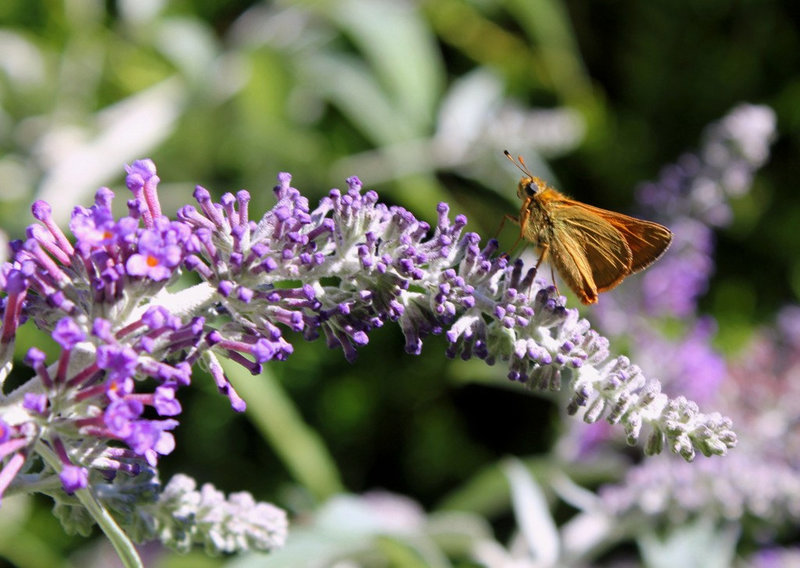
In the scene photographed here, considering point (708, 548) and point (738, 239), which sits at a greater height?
point (738, 239)

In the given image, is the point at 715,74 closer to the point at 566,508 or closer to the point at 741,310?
the point at 741,310

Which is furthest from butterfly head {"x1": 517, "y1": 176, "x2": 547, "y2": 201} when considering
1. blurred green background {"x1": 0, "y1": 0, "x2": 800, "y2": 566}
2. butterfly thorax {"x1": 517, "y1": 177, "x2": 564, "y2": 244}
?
blurred green background {"x1": 0, "y1": 0, "x2": 800, "y2": 566}

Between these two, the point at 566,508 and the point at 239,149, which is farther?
the point at 566,508

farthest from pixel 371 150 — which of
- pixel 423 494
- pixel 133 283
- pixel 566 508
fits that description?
pixel 133 283

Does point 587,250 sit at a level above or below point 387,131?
below

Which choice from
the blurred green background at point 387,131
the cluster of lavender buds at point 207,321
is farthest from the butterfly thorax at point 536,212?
the blurred green background at point 387,131

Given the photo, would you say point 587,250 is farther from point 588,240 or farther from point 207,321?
point 207,321

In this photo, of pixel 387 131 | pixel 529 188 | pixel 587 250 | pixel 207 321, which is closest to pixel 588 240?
pixel 587 250
